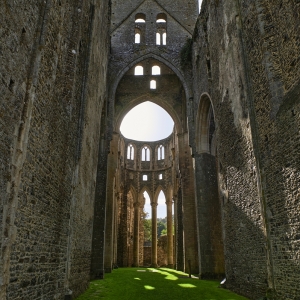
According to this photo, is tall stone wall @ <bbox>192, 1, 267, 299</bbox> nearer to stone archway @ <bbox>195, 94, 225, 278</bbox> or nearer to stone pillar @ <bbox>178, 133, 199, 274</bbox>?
stone archway @ <bbox>195, 94, 225, 278</bbox>

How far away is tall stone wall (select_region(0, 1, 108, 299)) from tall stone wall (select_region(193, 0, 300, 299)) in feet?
15.5

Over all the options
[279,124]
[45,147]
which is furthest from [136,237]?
[45,147]

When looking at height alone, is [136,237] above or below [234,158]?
below

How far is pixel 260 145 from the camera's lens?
26.0ft

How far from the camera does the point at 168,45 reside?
746 inches

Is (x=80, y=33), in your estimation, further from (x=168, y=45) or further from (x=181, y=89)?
(x=181, y=89)

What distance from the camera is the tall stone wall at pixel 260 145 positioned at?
6.63 metres

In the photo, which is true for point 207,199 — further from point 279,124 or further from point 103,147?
point 279,124

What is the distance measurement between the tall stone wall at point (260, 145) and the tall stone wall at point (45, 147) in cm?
472

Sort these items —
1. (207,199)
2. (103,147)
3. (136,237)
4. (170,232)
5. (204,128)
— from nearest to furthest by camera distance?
(207,199) → (204,128) → (103,147) → (170,232) → (136,237)

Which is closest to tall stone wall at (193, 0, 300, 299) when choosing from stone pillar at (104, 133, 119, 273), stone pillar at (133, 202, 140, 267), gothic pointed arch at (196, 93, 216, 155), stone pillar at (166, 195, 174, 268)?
gothic pointed arch at (196, 93, 216, 155)

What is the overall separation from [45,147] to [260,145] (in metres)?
5.25

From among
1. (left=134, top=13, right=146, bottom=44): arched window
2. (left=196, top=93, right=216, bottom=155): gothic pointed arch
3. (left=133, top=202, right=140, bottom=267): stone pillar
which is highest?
(left=134, top=13, right=146, bottom=44): arched window

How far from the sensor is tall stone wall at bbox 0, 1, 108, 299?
4.62 m
